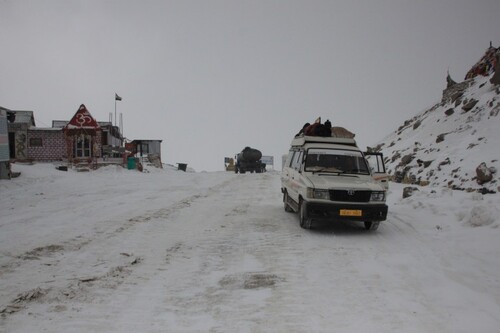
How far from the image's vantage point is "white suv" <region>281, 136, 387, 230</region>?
7.65m

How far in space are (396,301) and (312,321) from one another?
47.2 inches

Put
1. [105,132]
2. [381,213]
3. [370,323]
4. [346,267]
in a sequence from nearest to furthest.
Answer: [370,323]
[346,267]
[381,213]
[105,132]

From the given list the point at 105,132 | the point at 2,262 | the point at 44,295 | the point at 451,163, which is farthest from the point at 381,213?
the point at 105,132

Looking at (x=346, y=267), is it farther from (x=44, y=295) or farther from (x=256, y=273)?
(x=44, y=295)

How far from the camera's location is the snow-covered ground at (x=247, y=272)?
373 cm

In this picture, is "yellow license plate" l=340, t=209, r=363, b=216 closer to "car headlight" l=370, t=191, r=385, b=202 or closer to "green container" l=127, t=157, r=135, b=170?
"car headlight" l=370, t=191, r=385, b=202

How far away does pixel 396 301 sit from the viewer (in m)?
4.24

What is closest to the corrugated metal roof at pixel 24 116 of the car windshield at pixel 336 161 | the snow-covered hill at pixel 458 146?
the snow-covered hill at pixel 458 146

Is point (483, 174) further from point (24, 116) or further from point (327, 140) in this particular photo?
point (24, 116)

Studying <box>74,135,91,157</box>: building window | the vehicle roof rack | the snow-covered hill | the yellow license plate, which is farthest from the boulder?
<box>74,135,91,157</box>: building window

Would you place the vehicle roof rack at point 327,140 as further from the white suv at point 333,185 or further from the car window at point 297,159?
the car window at point 297,159

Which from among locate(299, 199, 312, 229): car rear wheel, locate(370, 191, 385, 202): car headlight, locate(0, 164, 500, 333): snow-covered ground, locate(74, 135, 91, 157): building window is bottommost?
locate(0, 164, 500, 333): snow-covered ground

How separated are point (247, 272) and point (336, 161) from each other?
4.82m

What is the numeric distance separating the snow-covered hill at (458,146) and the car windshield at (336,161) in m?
5.38
